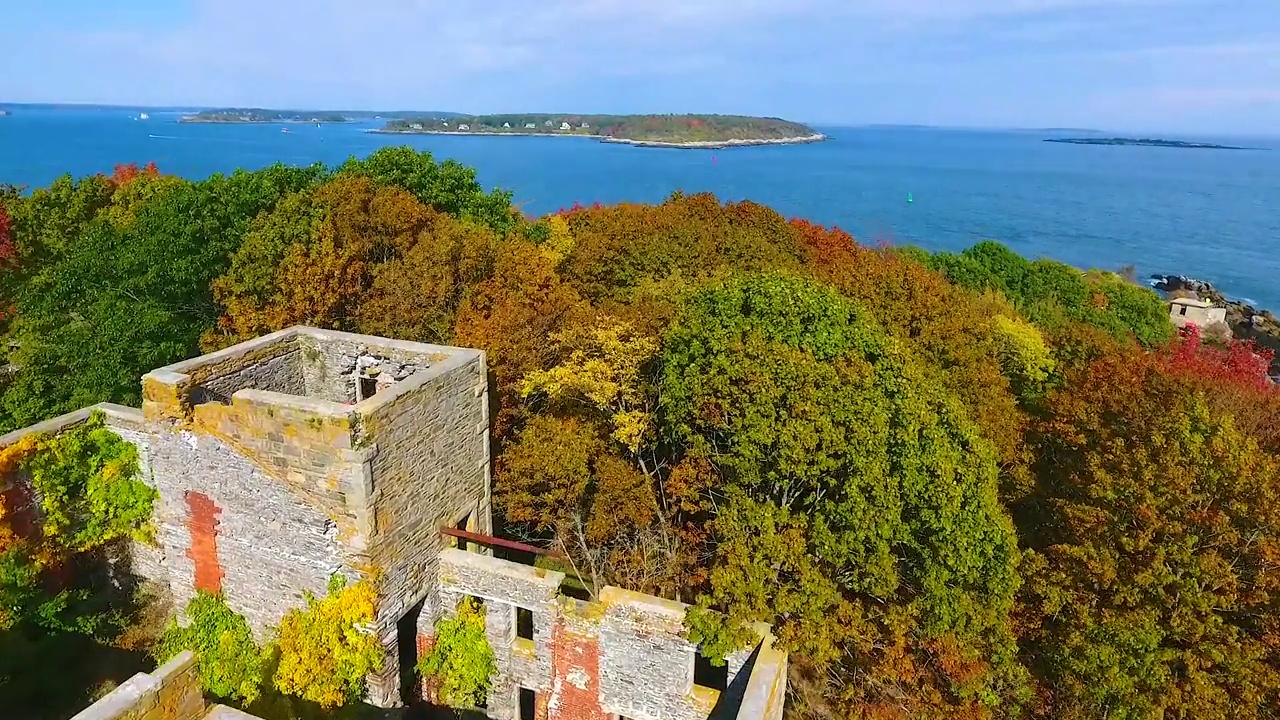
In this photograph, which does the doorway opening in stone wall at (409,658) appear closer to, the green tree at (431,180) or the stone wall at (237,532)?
the stone wall at (237,532)

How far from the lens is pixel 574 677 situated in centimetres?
1415

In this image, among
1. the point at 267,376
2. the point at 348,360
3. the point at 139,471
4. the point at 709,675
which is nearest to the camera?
the point at 139,471

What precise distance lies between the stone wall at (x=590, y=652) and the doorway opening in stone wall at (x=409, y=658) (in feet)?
1.88

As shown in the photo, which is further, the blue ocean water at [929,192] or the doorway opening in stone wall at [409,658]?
the blue ocean water at [929,192]

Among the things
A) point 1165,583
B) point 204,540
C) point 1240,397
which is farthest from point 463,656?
point 1240,397

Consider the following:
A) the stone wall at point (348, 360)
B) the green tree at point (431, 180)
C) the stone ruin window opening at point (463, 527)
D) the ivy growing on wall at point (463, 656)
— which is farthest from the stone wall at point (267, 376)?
the green tree at point (431, 180)

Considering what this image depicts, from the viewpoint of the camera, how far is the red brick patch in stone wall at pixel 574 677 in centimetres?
1386

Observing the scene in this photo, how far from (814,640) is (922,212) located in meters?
110

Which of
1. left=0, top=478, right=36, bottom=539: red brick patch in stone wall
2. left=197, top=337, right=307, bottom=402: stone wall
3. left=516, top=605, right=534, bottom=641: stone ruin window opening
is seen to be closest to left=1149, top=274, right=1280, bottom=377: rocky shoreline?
left=516, top=605, right=534, bottom=641: stone ruin window opening

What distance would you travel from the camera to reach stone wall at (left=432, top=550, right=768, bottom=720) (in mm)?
13180

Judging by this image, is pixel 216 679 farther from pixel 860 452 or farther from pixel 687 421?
pixel 860 452

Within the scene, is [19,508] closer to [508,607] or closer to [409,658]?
[409,658]

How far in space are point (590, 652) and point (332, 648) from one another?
14.4 ft

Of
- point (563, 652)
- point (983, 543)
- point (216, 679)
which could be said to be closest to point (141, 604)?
point (216, 679)
